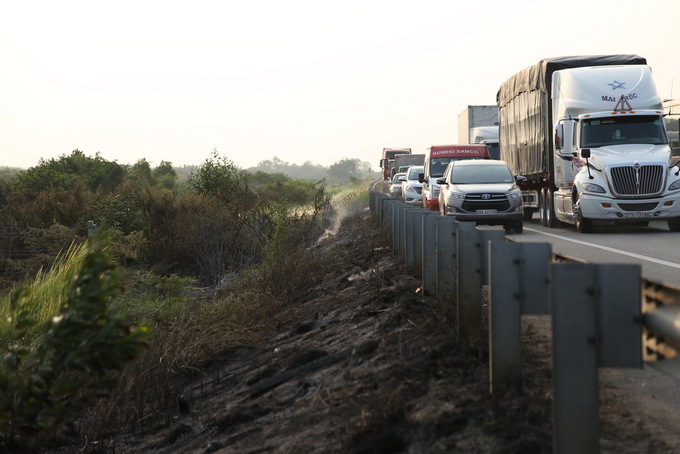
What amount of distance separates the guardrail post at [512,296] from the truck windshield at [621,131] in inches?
713

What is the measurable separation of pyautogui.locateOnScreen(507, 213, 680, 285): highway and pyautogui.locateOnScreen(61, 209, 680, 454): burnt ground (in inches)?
156

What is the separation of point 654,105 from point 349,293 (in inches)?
524

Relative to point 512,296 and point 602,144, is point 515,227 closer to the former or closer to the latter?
point 602,144

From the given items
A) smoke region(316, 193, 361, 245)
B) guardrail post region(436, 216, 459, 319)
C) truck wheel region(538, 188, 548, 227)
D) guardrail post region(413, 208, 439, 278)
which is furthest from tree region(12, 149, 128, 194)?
guardrail post region(436, 216, 459, 319)

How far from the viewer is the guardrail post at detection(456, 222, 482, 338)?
6.49 m

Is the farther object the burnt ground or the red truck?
the red truck

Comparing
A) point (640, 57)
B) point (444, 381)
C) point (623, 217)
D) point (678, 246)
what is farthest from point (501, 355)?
point (640, 57)

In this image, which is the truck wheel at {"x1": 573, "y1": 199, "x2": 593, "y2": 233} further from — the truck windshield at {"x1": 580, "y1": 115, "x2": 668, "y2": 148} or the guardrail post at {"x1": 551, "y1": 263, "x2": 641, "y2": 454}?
the guardrail post at {"x1": 551, "y1": 263, "x2": 641, "y2": 454}

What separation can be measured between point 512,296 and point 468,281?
1543 millimetres

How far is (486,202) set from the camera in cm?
2388

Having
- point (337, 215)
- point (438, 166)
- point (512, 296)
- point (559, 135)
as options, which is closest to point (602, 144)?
point (559, 135)

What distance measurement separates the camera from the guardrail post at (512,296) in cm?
500

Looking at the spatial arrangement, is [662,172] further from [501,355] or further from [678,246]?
[501,355]

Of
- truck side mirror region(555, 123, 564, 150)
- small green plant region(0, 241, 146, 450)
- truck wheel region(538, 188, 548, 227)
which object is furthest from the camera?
truck wheel region(538, 188, 548, 227)
